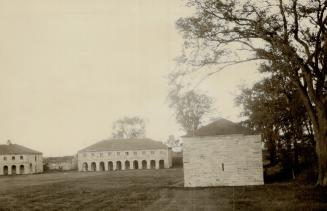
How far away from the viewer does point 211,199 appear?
20406mm

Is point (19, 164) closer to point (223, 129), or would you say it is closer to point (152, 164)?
point (152, 164)

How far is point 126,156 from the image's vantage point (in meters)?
80.6

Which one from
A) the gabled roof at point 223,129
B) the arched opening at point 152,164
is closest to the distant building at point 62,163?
the arched opening at point 152,164

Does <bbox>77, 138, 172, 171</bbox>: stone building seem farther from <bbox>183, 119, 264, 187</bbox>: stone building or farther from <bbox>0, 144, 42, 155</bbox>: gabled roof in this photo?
<bbox>183, 119, 264, 187</bbox>: stone building

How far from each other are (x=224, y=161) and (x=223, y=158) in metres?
0.23

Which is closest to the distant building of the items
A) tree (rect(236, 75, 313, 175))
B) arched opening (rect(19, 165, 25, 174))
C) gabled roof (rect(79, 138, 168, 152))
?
arched opening (rect(19, 165, 25, 174))

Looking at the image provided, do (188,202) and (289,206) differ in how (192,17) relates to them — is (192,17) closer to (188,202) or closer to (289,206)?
(188,202)

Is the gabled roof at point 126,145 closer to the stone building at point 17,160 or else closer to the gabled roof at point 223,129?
the stone building at point 17,160

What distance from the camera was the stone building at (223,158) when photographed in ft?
92.8

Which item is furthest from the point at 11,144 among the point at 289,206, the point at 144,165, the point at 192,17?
the point at 289,206

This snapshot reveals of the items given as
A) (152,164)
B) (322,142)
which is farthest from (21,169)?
(322,142)

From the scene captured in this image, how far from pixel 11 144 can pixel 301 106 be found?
75.4 m

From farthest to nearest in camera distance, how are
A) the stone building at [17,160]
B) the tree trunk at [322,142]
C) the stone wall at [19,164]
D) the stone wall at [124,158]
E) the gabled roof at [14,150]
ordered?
1. the gabled roof at [14,150]
2. the stone building at [17,160]
3. the stone wall at [19,164]
4. the stone wall at [124,158]
5. the tree trunk at [322,142]

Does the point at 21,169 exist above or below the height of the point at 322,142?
below
